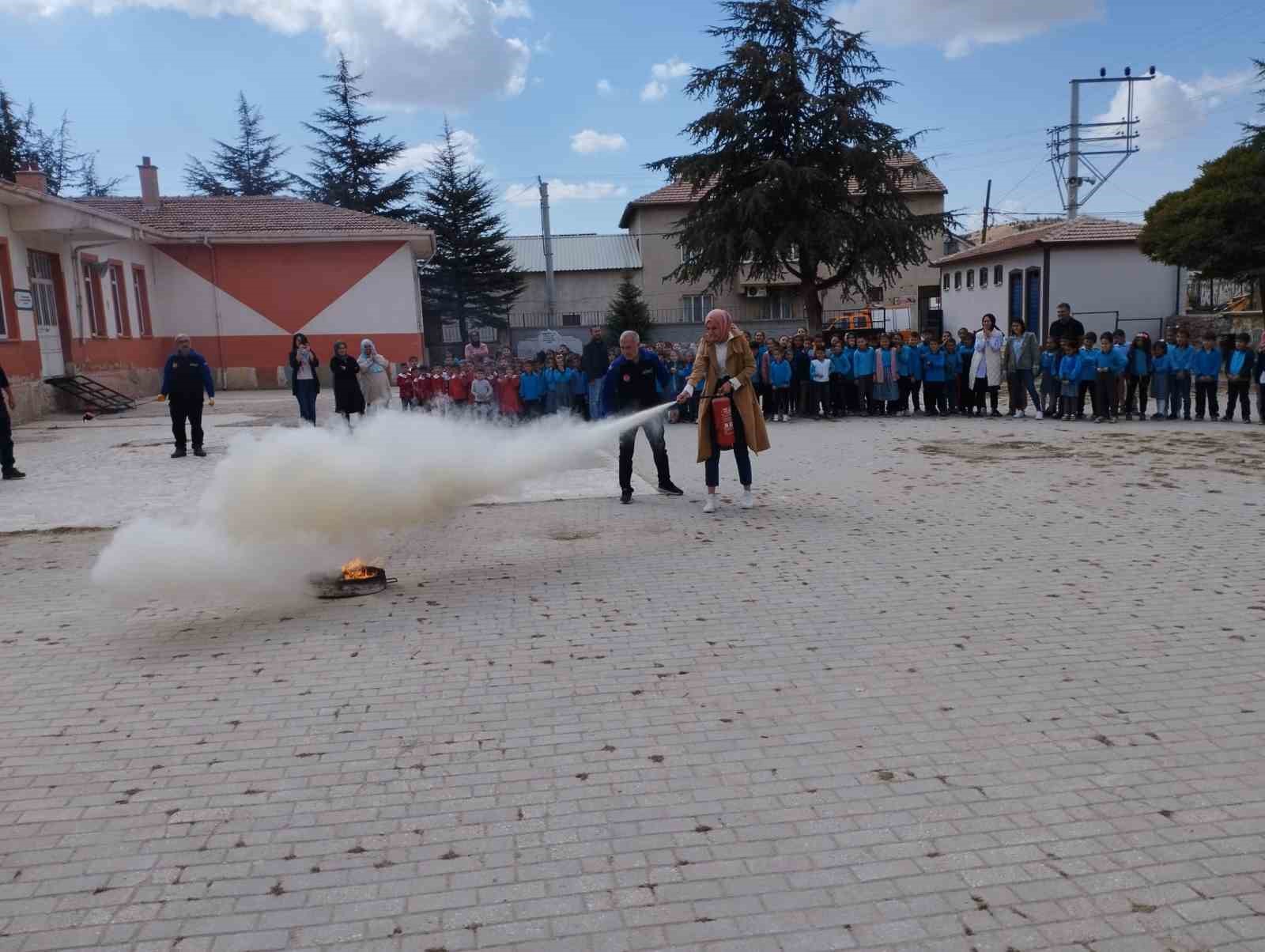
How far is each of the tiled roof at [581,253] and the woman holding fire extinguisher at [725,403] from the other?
4486cm

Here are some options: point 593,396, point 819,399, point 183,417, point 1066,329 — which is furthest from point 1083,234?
point 183,417

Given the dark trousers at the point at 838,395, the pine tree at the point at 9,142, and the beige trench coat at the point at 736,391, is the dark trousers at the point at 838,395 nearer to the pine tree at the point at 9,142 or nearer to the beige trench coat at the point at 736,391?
the beige trench coat at the point at 736,391

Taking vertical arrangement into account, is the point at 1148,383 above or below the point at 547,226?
below

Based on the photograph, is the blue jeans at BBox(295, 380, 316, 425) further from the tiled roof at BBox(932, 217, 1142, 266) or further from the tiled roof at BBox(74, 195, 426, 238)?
the tiled roof at BBox(932, 217, 1142, 266)

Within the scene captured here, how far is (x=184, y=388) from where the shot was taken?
14258mm

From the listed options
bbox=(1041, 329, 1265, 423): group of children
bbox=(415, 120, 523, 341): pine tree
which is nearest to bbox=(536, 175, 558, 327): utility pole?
bbox=(415, 120, 523, 341): pine tree

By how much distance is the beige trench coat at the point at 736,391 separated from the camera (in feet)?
32.0

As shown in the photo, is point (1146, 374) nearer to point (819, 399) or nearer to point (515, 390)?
point (819, 399)

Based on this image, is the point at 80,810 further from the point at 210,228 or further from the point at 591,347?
the point at 210,228

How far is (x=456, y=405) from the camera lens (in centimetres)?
1934

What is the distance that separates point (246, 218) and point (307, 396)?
55.9 feet

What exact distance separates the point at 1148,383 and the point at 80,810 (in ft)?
64.8

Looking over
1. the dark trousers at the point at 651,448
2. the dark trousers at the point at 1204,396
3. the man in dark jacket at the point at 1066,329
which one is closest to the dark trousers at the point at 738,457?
the dark trousers at the point at 651,448

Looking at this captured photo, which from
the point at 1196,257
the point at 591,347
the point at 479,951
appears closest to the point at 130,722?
the point at 479,951
